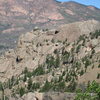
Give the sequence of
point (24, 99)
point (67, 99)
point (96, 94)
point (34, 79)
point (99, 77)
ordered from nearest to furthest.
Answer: point (96, 94) → point (67, 99) → point (24, 99) → point (99, 77) → point (34, 79)

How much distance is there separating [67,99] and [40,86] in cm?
11225

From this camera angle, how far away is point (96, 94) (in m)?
50.9

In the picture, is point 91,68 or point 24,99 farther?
point 91,68

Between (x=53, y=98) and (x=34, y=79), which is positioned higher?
(x=53, y=98)

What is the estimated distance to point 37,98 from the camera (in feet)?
249

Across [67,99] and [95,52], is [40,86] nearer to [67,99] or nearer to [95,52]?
[95,52]

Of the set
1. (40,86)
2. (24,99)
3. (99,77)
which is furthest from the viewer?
(40,86)

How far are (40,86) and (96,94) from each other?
444ft

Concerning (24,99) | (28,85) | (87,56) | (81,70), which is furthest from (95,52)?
(24,99)

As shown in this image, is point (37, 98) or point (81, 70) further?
point (81, 70)

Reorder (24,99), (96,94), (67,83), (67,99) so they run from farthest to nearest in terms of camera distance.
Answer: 1. (67,83)
2. (24,99)
3. (67,99)
4. (96,94)

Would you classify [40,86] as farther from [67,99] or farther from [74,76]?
[67,99]

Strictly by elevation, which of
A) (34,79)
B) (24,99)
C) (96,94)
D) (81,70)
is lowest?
(34,79)

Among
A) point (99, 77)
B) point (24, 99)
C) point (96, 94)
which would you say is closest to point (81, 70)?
point (99, 77)
